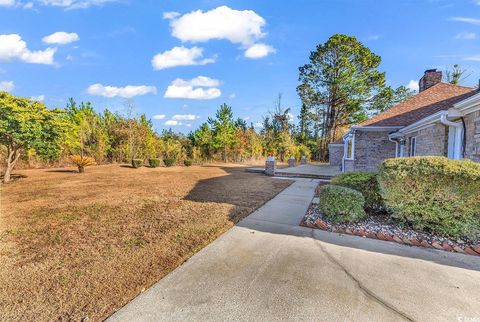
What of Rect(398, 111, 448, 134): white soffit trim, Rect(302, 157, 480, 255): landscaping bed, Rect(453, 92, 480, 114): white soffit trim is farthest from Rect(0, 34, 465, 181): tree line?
Rect(453, 92, 480, 114): white soffit trim

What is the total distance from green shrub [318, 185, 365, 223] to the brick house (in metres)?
3.27

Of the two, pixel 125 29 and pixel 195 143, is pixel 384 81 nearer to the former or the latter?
pixel 195 143

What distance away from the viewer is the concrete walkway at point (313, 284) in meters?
2.05

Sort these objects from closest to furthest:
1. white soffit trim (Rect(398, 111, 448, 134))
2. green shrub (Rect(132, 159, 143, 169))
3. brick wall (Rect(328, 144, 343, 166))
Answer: white soffit trim (Rect(398, 111, 448, 134)) < green shrub (Rect(132, 159, 143, 169)) < brick wall (Rect(328, 144, 343, 166))

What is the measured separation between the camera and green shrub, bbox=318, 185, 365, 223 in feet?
14.3

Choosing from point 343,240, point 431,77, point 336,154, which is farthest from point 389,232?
point 336,154

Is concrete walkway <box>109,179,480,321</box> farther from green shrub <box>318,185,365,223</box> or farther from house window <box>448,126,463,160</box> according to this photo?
house window <box>448,126,463,160</box>

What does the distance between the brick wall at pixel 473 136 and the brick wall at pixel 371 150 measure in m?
5.49

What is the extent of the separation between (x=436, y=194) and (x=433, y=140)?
4.84 m

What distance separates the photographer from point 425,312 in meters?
2.06

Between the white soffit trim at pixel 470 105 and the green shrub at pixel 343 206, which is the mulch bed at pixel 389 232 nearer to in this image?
the green shrub at pixel 343 206

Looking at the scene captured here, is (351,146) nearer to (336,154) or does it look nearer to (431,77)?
(431,77)

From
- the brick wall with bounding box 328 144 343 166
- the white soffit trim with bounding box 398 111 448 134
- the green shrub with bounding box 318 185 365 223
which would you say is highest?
the white soffit trim with bounding box 398 111 448 134

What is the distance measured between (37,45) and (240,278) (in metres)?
14.9
